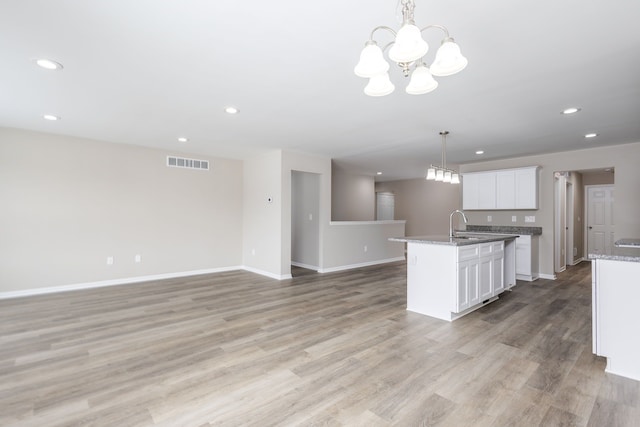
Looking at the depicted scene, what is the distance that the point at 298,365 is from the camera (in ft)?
7.93

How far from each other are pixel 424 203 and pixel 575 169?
4540 millimetres

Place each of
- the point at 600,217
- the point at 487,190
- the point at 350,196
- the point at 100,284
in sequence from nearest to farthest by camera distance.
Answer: the point at 100,284 < the point at 487,190 < the point at 600,217 < the point at 350,196

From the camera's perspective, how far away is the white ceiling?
5.95 ft

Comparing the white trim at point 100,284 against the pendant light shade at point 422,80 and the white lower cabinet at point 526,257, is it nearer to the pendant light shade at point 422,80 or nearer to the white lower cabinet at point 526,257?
the pendant light shade at point 422,80

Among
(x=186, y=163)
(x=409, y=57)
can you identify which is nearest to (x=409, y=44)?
(x=409, y=57)

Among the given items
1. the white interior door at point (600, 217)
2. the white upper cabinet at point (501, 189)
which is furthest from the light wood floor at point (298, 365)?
the white interior door at point (600, 217)

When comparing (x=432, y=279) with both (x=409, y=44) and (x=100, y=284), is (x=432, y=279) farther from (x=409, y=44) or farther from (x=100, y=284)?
(x=100, y=284)

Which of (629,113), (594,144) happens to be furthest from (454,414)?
(594,144)

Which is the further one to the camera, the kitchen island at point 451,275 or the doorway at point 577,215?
the doorway at point 577,215

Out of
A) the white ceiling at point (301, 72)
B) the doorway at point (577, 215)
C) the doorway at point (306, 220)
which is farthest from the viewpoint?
the doorway at point (306, 220)

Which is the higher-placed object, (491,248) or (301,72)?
(301,72)

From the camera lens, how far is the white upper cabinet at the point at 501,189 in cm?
564

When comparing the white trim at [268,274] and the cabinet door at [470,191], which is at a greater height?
the cabinet door at [470,191]

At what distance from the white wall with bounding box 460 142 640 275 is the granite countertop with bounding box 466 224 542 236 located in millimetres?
142
